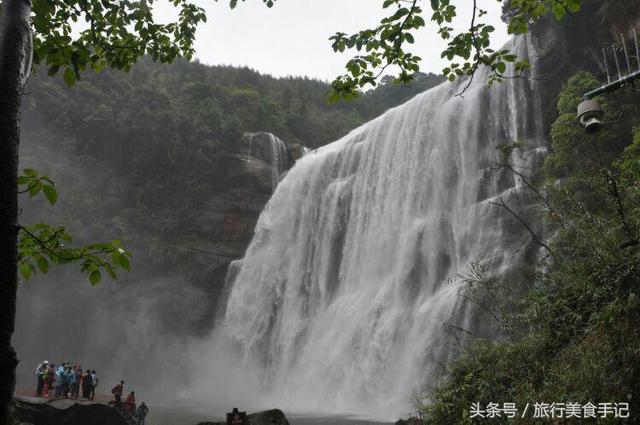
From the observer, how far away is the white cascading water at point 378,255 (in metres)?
17.5

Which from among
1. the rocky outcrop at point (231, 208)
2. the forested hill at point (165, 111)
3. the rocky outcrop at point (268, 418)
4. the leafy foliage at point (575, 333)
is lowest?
the rocky outcrop at point (268, 418)

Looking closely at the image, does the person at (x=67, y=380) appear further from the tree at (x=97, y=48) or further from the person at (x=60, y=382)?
the tree at (x=97, y=48)

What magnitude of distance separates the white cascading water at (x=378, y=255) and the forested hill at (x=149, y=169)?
4.70 meters

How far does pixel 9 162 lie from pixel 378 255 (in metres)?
20.8

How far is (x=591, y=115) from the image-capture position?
549cm

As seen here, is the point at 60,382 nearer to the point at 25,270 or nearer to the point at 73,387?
the point at 73,387

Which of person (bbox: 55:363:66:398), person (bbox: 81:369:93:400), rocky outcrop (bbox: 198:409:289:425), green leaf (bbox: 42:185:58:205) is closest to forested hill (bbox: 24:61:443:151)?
person (bbox: 81:369:93:400)

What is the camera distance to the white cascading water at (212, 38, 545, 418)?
57.5 feet

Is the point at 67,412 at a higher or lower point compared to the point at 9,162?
lower

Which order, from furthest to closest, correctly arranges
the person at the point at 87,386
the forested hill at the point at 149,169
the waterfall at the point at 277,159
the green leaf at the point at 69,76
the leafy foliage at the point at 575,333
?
the waterfall at the point at 277,159, the forested hill at the point at 149,169, the person at the point at 87,386, the leafy foliage at the point at 575,333, the green leaf at the point at 69,76

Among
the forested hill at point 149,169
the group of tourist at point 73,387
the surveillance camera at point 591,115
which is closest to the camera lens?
the surveillance camera at point 591,115

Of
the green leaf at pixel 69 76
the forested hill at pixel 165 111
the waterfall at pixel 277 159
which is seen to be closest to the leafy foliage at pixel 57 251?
the green leaf at pixel 69 76

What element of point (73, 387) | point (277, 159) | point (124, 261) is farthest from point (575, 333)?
point (277, 159)

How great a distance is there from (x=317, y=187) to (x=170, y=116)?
14.6 meters
